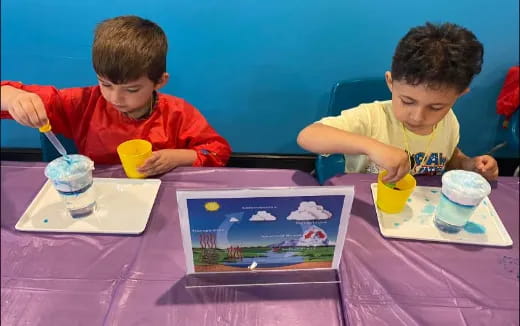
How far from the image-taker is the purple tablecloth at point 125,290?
0.73 m

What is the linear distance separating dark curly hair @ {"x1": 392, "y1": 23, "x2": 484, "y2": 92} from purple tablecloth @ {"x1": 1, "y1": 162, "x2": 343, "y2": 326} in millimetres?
533

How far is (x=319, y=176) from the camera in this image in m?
1.49

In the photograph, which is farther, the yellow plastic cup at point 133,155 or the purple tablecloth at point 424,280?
the yellow plastic cup at point 133,155

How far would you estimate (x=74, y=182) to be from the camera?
866 mm

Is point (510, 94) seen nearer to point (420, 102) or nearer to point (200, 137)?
point (420, 102)

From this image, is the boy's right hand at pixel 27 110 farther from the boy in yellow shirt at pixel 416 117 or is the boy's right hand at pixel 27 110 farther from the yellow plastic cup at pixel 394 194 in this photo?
the yellow plastic cup at pixel 394 194

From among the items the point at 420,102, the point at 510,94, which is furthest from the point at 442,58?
the point at 510,94

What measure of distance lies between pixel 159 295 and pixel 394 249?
0.48 m

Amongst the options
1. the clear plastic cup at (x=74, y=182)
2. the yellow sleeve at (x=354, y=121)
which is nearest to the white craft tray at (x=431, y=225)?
the yellow sleeve at (x=354, y=121)

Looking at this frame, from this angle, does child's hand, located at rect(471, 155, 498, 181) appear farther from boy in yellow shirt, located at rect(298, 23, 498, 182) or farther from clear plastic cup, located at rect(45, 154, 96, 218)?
clear plastic cup, located at rect(45, 154, 96, 218)

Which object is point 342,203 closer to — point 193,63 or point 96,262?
point 96,262

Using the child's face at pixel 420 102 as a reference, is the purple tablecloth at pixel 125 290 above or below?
below

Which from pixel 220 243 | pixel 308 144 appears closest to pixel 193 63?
pixel 308 144

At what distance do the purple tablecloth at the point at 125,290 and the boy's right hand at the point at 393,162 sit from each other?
28 cm
